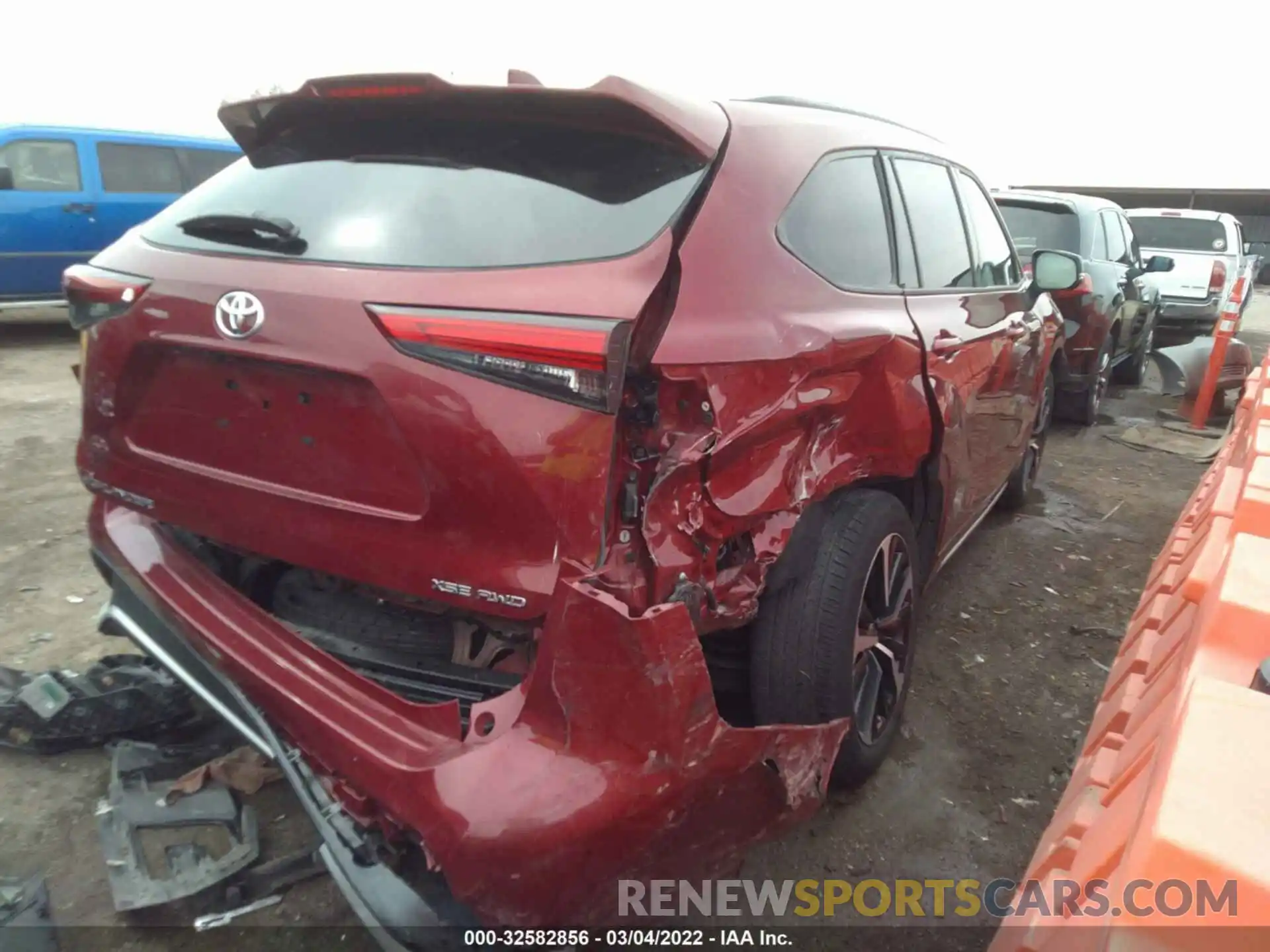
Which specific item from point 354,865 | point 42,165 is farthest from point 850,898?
point 42,165

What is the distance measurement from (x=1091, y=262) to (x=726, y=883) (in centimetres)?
627

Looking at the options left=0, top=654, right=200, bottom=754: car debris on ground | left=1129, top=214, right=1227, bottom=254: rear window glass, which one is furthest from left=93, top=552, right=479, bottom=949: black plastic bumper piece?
left=1129, top=214, right=1227, bottom=254: rear window glass

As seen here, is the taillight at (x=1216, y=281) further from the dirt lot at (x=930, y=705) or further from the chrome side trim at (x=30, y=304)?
the chrome side trim at (x=30, y=304)

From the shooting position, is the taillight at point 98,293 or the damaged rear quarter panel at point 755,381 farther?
the taillight at point 98,293

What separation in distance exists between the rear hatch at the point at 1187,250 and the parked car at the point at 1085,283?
3.01m

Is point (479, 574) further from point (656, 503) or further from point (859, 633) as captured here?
point (859, 633)

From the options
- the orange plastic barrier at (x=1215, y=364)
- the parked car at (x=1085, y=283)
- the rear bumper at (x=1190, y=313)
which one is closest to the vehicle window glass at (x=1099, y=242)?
the parked car at (x=1085, y=283)

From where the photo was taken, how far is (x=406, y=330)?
158 cm

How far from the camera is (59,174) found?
8.39 m

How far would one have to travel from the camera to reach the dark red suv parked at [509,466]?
1458mm

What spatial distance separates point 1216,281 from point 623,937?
11464 millimetres

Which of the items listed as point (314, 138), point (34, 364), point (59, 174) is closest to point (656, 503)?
point (314, 138)

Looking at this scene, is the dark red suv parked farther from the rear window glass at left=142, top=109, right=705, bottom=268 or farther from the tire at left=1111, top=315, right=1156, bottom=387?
the tire at left=1111, top=315, right=1156, bottom=387

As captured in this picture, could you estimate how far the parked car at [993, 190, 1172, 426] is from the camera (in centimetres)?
645
